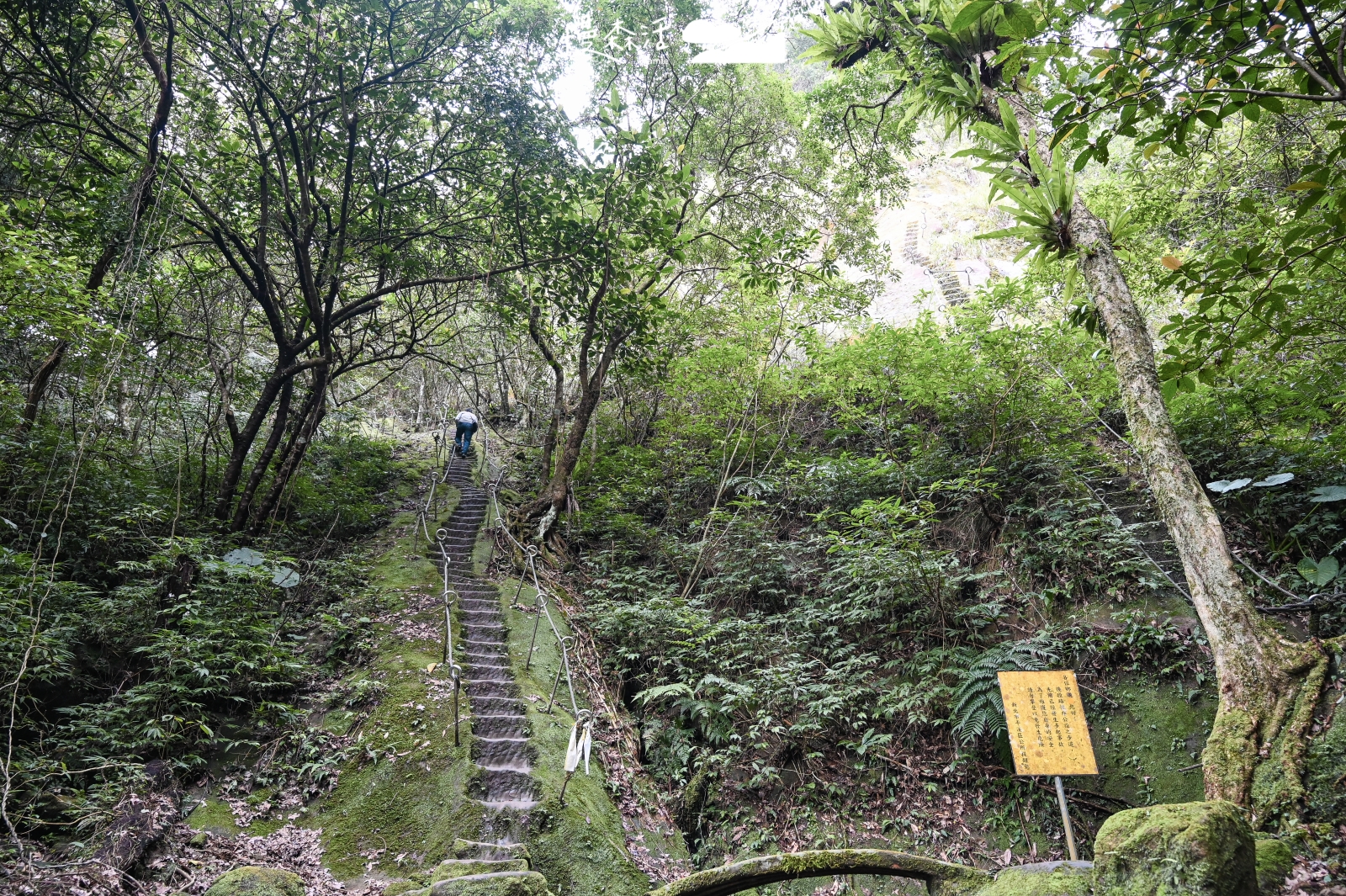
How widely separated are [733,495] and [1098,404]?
5.27 m

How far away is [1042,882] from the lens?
2.53 meters

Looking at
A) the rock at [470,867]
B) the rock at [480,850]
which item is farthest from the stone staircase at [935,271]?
the rock at [470,867]

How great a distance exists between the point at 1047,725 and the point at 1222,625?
4.12ft

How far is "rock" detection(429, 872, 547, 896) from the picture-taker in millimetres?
2633

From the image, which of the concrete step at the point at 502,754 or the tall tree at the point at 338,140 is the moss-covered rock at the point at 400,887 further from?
the tall tree at the point at 338,140

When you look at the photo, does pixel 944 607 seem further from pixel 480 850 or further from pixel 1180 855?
pixel 480 850

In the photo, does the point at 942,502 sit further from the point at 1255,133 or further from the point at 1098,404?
the point at 1255,133

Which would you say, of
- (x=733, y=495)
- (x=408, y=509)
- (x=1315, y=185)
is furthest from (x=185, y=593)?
(x=1315, y=185)

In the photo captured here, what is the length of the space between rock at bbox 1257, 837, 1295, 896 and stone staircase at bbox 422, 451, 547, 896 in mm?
2988

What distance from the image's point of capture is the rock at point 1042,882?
2494 millimetres

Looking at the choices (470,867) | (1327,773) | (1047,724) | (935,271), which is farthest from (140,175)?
(935,271)

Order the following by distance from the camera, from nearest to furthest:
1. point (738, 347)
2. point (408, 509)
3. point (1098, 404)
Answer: point (1098, 404)
point (738, 347)
point (408, 509)

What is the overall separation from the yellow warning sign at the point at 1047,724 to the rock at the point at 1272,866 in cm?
150

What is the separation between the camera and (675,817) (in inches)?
221
